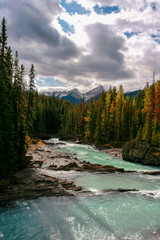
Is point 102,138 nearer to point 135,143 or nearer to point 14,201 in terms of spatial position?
point 135,143

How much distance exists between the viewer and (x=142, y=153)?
30.8 metres

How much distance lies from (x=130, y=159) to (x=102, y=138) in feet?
67.2

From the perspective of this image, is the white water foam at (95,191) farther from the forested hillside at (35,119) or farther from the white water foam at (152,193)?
the forested hillside at (35,119)

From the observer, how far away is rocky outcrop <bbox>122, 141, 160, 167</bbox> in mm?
29098

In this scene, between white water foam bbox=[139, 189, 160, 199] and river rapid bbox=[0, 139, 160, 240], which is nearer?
river rapid bbox=[0, 139, 160, 240]

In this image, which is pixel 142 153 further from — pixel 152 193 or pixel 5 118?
pixel 5 118

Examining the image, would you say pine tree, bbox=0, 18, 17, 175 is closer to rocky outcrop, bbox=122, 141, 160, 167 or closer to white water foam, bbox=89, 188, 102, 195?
white water foam, bbox=89, 188, 102, 195

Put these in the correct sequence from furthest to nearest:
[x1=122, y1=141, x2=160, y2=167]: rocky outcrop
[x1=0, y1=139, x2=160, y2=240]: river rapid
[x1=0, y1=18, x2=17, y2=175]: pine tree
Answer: [x1=122, y1=141, x2=160, y2=167]: rocky outcrop → [x1=0, y1=18, x2=17, y2=175]: pine tree → [x1=0, y1=139, x2=160, y2=240]: river rapid

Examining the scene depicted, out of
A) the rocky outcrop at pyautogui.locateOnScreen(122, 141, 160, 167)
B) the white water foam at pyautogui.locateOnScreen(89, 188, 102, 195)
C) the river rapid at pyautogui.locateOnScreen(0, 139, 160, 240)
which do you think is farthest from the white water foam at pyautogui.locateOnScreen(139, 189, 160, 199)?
the rocky outcrop at pyautogui.locateOnScreen(122, 141, 160, 167)

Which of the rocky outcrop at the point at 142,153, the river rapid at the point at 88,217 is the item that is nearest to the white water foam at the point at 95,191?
the river rapid at the point at 88,217

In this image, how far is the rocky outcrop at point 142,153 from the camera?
29.1 metres

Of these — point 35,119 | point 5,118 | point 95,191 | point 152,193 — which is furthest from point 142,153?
point 5,118

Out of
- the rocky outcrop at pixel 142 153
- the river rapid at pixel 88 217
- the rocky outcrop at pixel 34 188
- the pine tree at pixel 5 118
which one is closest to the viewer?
the river rapid at pixel 88 217

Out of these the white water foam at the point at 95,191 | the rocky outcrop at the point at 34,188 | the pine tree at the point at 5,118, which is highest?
the pine tree at the point at 5,118
